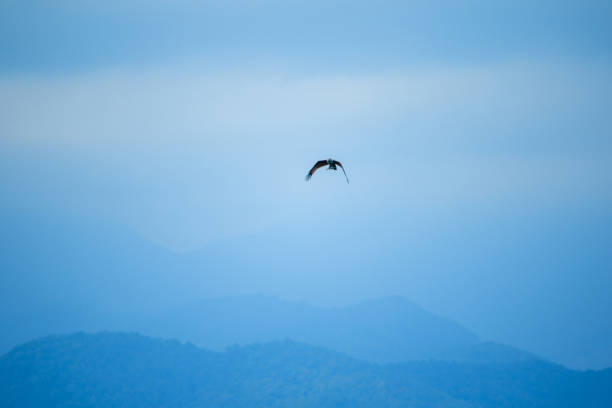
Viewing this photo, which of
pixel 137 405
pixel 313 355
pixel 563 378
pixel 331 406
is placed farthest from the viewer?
pixel 563 378

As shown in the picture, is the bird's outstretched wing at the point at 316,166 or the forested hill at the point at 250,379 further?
the forested hill at the point at 250,379

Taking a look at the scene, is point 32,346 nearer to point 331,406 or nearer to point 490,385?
point 331,406

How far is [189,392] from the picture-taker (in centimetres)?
15962

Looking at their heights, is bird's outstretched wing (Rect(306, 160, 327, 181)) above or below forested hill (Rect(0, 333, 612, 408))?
above

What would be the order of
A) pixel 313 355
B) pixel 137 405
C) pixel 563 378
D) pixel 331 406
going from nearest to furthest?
pixel 331 406 < pixel 137 405 < pixel 313 355 < pixel 563 378

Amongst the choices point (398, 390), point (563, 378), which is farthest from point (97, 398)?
point (563, 378)

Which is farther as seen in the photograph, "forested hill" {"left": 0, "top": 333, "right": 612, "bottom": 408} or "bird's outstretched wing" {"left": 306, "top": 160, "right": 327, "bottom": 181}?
"forested hill" {"left": 0, "top": 333, "right": 612, "bottom": 408}

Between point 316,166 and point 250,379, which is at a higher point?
point 316,166

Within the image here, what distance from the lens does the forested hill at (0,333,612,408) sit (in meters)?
148

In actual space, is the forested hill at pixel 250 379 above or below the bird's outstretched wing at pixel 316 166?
below

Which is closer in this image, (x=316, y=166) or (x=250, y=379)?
(x=316, y=166)

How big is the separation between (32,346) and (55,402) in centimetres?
1980

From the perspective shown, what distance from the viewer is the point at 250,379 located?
161m

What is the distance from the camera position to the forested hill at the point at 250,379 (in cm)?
14850
